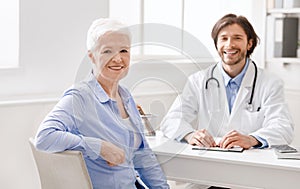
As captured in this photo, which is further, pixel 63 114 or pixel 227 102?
pixel 227 102

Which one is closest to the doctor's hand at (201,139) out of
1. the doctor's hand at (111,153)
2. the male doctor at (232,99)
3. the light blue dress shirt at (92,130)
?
the male doctor at (232,99)

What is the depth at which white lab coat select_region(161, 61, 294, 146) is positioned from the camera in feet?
10.00

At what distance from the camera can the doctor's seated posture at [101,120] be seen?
2.33m

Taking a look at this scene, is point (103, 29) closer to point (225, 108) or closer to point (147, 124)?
point (147, 124)

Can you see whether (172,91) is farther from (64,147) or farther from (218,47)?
(64,147)

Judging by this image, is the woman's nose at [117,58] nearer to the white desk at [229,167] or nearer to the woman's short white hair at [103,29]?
the woman's short white hair at [103,29]

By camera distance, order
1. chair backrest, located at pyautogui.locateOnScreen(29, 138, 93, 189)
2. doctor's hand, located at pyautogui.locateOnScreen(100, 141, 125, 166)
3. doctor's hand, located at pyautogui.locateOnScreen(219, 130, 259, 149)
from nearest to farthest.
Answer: chair backrest, located at pyautogui.locateOnScreen(29, 138, 93, 189) → doctor's hand, located at pyautogui.locateOnScreen(100, 141, 125, 166) → doctor's hand, located at pyautogui.locateOnScreen(219, 130, 259, 149)

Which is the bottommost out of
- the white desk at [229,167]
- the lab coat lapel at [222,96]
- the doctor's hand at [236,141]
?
the white desk at [229,167]

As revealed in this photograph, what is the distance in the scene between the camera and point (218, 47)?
10.8 ft

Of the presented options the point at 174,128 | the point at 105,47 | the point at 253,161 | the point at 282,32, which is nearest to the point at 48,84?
the point at 174,128

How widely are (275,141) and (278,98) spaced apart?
31cm

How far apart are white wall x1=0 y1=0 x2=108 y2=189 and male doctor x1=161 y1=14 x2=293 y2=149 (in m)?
0.67

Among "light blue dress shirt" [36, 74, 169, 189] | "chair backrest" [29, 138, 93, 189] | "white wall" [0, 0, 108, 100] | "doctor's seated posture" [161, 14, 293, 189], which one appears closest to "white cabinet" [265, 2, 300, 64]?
"doctor's seated posture" [161, 14, 293, 189]

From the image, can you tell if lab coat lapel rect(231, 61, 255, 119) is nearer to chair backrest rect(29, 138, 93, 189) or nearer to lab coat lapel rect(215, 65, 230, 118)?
lab coat lapel rect(215, 65, 230, 118)
